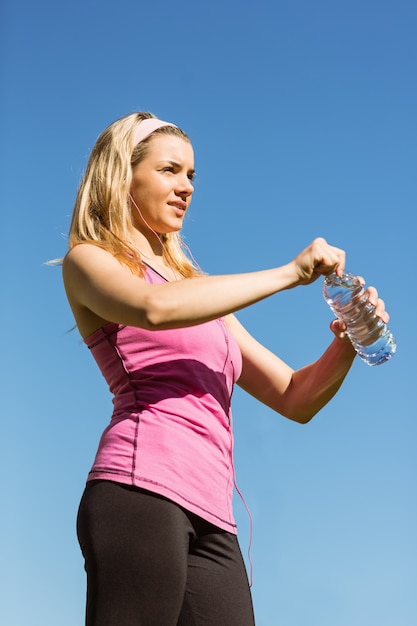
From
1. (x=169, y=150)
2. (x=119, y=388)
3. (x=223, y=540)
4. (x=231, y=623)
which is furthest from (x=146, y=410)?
(x=169, y=150)

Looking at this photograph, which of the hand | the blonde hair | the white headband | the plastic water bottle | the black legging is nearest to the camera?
the black legging

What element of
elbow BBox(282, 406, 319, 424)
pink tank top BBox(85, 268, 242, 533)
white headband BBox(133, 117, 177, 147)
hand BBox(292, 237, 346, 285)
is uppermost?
white headband BBox(133, 117, 177, 147)

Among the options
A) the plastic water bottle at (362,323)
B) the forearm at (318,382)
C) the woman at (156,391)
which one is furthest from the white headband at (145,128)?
the forearm at (318,382)

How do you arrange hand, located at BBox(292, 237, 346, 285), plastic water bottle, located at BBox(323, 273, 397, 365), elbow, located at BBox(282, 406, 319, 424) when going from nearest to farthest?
hand, located at BBox(292, 237, 346, 285) → plastic water bottle, located at BBox(323, 273, 397, 365) → elbow, located at BBox(282, 406, 319, 424)

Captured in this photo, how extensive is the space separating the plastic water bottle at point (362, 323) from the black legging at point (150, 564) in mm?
1129

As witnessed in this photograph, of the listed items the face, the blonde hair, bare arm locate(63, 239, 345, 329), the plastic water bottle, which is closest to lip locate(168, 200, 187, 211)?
the face

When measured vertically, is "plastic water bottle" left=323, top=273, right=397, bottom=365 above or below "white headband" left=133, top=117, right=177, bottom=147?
below

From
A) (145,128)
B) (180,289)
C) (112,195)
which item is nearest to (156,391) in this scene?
(180,289)

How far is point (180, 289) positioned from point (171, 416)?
48 cm

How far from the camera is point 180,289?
3.37 m

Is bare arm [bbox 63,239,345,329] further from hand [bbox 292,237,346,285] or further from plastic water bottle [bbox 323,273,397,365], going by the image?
plastic water bottle [bbox 323,273,397,365]

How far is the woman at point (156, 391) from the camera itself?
10.6 ft

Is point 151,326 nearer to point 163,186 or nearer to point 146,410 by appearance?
point 146,410

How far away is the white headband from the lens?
4216mm
